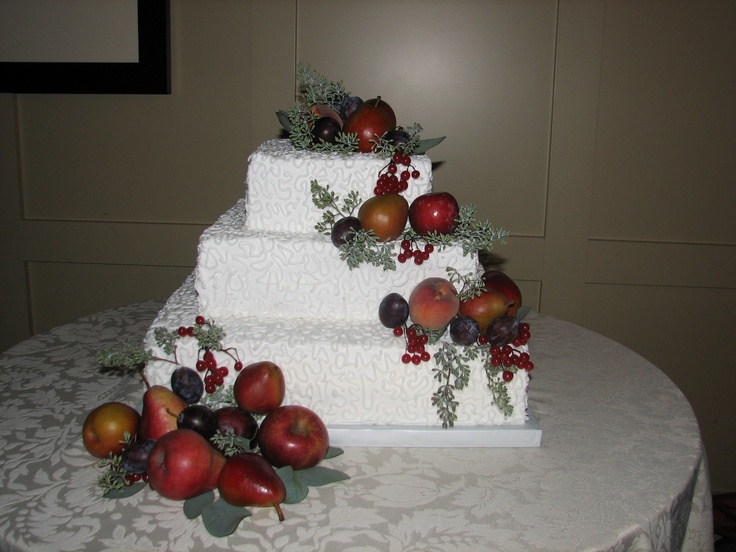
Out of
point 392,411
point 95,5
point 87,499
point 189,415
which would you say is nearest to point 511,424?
point 392,411

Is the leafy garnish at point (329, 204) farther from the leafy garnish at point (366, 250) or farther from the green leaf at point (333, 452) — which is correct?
the green leaf at point (333, 452)

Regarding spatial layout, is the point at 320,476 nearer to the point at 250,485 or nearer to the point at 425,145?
the point at 250,485

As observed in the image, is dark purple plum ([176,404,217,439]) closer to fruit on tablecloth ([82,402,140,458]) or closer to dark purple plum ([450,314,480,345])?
fruit on tablecloth ([82,402,140,458])

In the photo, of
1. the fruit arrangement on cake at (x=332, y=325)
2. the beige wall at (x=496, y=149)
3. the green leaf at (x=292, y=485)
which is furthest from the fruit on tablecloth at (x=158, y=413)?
the beige wall at (x=496, y=149)

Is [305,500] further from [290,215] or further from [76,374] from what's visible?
[76,374]

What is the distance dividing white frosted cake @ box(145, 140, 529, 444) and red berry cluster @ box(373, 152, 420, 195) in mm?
21

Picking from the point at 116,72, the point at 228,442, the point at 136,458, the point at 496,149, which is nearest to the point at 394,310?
the point at 228,442

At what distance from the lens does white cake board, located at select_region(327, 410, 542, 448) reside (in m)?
1.21

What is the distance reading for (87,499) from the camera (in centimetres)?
102

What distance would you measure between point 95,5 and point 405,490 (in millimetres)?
2165

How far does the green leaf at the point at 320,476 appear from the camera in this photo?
1063 mm

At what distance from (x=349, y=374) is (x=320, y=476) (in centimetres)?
22

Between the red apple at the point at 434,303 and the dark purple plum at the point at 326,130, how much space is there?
0.38 meters

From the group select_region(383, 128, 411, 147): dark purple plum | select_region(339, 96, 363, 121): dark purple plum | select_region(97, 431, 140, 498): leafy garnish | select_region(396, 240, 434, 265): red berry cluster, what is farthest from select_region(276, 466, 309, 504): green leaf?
select_region(339, 96, 363, 121): dark purple plum
